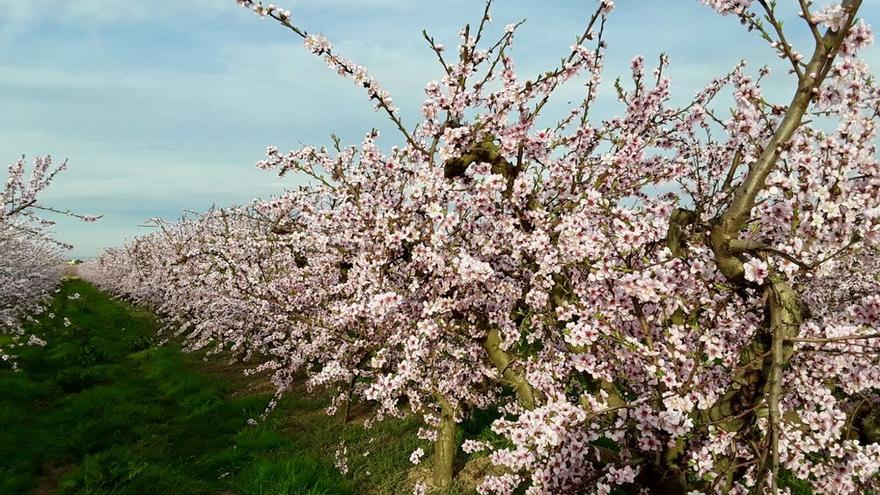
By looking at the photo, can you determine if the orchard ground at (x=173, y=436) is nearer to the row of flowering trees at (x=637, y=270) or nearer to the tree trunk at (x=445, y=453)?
the tree trunk at (x=445, y=453)

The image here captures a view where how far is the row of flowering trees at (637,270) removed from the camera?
340 centimetres

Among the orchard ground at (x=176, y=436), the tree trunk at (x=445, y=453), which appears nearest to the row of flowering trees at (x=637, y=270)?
the tree trunk at (x=445, y=453)

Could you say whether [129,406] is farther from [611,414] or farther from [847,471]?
[847,471]

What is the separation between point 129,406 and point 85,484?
4560 mm

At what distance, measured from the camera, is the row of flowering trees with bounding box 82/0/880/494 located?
3.40 m

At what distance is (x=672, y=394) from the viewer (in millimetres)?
3635

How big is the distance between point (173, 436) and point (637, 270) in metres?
9.96

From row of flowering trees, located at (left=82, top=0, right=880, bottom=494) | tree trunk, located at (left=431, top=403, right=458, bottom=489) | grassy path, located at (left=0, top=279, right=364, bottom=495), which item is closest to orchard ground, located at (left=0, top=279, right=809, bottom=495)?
grassy path, located at (left=0, top=279, right=364, bottom=495)

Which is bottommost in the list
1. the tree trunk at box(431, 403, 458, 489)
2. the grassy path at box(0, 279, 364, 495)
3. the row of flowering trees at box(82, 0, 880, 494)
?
the grassy path at box(0, 279, 364, 495)

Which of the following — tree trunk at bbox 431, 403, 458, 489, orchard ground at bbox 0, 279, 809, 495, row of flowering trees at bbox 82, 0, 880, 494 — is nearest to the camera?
row of flowering trees at bbox 82, 0, 880, 494

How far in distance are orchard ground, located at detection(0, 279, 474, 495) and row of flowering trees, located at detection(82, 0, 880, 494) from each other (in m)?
1.69

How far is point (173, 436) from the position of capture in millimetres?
10672

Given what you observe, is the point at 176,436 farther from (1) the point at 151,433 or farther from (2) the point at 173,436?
(1) the point at 151,433

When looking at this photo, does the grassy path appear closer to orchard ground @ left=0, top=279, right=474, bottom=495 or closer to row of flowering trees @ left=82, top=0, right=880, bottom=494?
orchard ground @ left=0, top=279, right=474, bottom=495
